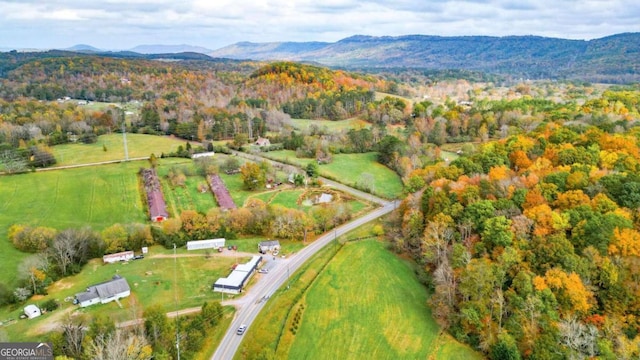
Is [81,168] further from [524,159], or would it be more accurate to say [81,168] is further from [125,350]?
[524,159]

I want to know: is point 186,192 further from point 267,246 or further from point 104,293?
point 104,293

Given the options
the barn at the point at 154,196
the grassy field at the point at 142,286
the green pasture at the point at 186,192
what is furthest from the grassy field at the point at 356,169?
the grassy field at the point at 142,286

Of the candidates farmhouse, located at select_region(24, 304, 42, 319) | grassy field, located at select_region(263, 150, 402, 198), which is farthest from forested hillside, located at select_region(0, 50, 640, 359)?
farmhouse, located at select_region(24, 304, 42, 319)

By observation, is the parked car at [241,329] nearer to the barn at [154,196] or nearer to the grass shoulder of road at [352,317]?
the grass shoulder of road at [352,317]

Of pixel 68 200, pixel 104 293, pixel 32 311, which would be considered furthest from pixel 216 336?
pixel 68 200

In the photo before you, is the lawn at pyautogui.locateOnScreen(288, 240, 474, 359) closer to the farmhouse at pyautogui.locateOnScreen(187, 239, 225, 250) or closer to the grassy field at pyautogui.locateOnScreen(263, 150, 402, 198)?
the farmhouse at pyautogui.locateOnScreen(187, 239, 225, 250)
